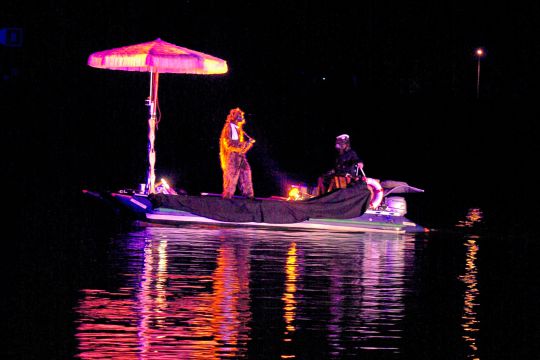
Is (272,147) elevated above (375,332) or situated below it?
above

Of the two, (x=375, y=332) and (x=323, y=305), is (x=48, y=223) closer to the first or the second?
(x=323, y=305)

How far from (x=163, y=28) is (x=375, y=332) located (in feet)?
78.5

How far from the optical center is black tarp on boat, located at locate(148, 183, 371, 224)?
18531 millimetres

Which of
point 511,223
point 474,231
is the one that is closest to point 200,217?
point 474,231

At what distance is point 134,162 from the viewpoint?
33625mm

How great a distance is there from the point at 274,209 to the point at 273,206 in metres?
0.07

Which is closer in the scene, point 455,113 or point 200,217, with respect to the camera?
point 200,217

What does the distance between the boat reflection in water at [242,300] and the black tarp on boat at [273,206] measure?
4.86ft

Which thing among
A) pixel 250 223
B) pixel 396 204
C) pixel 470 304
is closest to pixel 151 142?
pixel 250 223

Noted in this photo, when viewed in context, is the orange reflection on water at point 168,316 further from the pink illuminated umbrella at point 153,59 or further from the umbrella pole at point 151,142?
the pink illuminated umbrella at point 153,59

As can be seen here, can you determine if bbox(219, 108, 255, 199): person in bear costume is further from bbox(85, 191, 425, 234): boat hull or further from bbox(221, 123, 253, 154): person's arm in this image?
bbox(85, 191, 425, 234): boat hull

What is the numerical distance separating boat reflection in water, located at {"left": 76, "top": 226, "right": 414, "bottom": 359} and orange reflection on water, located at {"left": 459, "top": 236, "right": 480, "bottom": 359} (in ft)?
1.82

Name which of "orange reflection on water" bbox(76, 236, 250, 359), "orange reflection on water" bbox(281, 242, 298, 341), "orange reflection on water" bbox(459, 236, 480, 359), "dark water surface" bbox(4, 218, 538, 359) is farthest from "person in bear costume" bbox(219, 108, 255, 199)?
"orange reflection on water" bbox(76, 236, 250, 359)

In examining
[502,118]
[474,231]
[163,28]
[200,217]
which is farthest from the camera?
[502,118]
